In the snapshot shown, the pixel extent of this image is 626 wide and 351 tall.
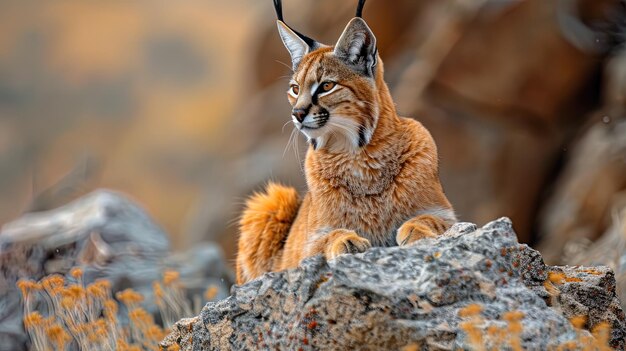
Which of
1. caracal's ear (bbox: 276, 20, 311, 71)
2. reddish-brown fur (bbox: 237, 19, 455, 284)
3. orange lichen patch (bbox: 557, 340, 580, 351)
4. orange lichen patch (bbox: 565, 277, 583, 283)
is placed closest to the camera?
orange lichen patch (bbox: 557, 340, 580, 351)

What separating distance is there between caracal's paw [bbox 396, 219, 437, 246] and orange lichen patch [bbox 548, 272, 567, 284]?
726 millimetres

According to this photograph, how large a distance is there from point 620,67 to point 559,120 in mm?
1935

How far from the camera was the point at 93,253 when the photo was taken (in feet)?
32.7

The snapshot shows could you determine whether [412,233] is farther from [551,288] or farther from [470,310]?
[470,310]

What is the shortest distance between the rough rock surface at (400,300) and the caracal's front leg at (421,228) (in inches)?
20.5

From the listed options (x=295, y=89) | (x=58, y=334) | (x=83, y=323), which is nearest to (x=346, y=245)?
(x=295, y=89)

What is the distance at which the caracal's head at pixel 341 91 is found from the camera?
6.52 m

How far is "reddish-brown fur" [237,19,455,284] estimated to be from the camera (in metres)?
6.51

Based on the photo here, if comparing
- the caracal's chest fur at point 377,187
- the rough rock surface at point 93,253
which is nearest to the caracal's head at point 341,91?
the caracal's chest fur at point 377,187

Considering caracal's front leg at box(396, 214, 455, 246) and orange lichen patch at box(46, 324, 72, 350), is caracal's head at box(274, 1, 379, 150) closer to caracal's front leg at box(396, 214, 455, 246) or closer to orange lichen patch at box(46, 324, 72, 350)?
caracal's front leg at box(396, 214, 455, 246)

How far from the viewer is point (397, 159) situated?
21.9 ft

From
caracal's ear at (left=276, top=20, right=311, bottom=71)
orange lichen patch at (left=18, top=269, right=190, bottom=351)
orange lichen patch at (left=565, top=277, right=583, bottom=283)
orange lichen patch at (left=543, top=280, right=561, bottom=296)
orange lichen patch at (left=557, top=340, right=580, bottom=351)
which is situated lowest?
orange lichen patch at (left=18, top=269, right=190, bottom=351)

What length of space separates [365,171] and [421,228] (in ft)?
2.90

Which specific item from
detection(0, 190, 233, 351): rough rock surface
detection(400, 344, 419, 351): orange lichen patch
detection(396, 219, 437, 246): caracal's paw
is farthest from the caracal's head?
detection(0, 190, 233, 351): rough rock surface
